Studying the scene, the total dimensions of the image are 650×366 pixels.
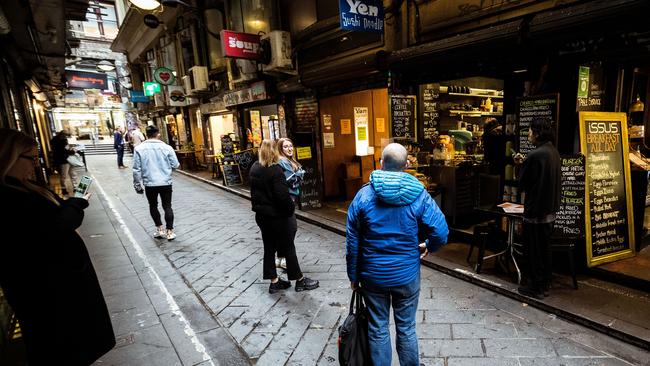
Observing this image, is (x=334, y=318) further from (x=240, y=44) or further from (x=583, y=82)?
(x=240, y=44)

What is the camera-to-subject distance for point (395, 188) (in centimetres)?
229

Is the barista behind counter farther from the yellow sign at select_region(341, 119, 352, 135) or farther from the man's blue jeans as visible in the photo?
the yellow sign at select_region(341, 119, 352, 135)

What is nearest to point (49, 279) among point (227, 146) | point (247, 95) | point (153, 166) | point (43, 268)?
point (43, 268)

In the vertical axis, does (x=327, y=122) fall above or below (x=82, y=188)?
above

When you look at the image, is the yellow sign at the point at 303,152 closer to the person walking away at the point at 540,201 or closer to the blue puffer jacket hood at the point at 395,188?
the person walking away at the point at 540,201

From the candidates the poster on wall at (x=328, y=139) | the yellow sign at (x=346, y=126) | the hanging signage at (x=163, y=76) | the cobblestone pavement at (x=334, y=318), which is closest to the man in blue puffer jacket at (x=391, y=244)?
the cobblestone pavement at (x=334, y=318)

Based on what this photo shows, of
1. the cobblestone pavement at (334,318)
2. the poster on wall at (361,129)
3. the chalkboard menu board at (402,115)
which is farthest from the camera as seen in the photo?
the poster on wall at (361,129)

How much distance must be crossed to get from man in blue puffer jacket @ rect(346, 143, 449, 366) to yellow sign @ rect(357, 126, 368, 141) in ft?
23.0

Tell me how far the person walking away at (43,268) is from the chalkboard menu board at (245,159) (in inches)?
370

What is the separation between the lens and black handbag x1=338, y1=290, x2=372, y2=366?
2389 mm

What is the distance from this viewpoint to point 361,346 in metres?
2.46

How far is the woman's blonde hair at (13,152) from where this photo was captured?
79.5 inches

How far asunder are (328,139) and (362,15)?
142 inches

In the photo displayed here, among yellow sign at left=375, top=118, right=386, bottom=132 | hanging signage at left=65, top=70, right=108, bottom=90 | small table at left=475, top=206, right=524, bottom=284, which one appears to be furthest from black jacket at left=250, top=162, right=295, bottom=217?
hanging signage at left=65, top=70, right=108, bottom=90
